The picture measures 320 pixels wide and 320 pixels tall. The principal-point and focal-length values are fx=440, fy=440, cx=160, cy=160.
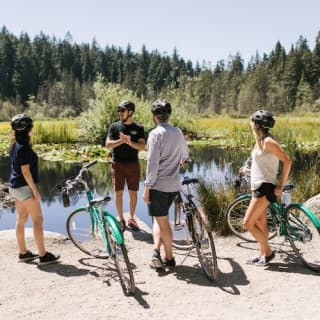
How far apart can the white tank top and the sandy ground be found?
0.93 m

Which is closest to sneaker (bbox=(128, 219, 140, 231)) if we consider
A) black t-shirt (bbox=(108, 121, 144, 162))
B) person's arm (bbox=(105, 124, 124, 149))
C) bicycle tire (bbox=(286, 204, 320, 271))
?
black t-shirt (bbox=(108, 121, 144, 162))

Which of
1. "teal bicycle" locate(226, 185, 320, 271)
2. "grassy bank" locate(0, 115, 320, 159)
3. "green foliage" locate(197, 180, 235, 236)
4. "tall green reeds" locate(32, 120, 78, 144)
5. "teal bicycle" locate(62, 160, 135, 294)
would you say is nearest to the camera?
"teal bicycle" locate(62, 160, 135, 294)

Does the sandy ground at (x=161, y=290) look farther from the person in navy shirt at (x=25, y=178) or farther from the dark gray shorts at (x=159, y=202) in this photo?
the dark gray shorts at (x=159, y=202)

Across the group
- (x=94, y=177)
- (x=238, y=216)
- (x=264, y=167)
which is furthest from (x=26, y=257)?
(x=94, y=177)

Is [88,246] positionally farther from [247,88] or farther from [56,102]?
[56,102]

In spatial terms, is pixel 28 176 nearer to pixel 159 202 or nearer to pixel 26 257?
pixel 26 257

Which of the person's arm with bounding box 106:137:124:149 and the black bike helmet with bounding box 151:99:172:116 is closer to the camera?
the black bike helmet with bounding box 151:99:172:116

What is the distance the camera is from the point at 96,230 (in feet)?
16.0

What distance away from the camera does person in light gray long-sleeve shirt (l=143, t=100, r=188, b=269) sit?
4.16 meters

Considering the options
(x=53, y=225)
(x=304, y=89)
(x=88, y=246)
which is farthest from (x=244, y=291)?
(x=304, y=89)

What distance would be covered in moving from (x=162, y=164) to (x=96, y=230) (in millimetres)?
1206

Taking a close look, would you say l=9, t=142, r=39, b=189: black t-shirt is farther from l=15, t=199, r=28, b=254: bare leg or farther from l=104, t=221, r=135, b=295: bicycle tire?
l=104, t=221, r=135, b=295: bicycle tire

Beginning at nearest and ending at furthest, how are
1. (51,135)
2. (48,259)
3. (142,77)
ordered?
1. (48,259)
2. (51,135)
3. (142,77)

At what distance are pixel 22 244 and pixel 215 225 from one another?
262 centimetres
